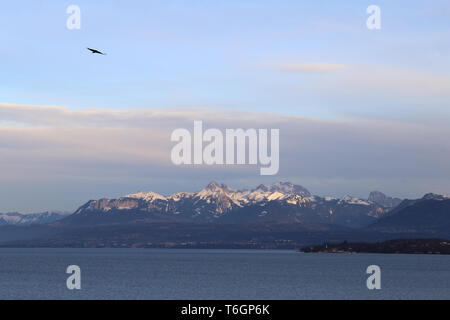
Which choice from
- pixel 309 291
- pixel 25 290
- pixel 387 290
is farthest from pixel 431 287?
pixel 25 290
